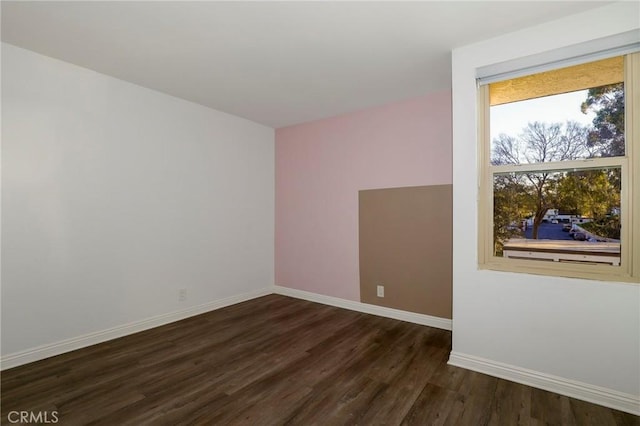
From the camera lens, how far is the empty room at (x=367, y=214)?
198 cm

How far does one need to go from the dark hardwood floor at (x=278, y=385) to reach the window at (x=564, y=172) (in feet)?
3.10

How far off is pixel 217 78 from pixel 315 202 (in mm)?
2040

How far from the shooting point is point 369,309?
148 inches

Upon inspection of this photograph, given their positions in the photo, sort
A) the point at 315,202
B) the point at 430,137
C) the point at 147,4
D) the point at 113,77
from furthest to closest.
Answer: the point at 315,202 < the point at 430,137 < the point at 113,77 < the point at 147,4

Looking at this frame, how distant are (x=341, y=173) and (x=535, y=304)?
2581mm

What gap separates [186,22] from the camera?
6.93 ft

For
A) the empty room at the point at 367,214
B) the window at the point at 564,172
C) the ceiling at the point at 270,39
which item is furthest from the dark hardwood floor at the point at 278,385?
the ceiling at the point at 270,39

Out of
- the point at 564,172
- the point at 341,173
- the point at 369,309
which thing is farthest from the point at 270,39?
the point at 369,309

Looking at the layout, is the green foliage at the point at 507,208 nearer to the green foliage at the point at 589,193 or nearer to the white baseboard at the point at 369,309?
the green foliage at the point at 589,193

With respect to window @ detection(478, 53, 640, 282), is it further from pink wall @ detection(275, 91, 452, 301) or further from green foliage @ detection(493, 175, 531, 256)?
pink wall @ detection(275, 91, 452, 301)

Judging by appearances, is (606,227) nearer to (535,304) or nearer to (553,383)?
(535,304)

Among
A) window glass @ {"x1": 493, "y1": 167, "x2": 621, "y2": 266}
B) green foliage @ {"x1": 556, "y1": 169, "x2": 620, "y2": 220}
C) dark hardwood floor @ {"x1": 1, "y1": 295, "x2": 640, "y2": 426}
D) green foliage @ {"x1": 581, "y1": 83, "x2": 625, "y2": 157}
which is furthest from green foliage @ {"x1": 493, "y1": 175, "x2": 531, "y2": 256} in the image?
dark hardwood floor @ {"x1": 1, "y1": 295, "x2": 640, "y2": 426}

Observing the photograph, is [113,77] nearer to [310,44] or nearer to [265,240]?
[310,44]

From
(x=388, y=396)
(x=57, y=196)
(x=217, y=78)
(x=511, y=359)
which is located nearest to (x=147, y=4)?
(x=217, y=78)
